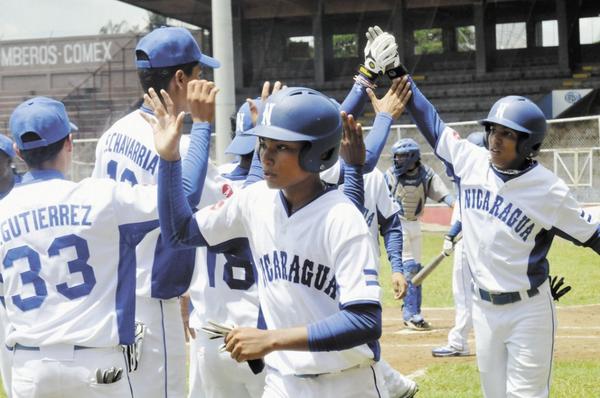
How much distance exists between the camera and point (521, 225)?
6.19 m

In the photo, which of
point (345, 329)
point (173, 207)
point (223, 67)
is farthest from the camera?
point (223, 67)

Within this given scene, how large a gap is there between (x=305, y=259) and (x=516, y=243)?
258cm

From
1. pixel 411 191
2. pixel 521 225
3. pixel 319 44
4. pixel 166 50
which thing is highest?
pixel 319 44

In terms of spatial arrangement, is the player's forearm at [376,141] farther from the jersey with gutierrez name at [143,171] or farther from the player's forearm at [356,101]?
the jersey with gutierrez name at [143,171]

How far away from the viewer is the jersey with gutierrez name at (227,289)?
5363 mm

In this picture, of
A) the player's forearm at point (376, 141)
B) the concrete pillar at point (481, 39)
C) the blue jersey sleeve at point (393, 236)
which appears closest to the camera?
the player's forearm at point (376, 141)

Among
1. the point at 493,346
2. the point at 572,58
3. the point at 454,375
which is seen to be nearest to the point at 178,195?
the point at 493,346

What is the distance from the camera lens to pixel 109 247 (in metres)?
4.32

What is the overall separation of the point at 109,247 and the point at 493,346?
2.80 meters

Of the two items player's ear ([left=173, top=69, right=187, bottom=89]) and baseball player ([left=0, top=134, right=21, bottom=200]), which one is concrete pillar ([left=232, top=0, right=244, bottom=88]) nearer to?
baseball player ([left=0, top=134, right=21, bottom=200])

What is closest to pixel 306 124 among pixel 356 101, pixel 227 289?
pixel 356 101

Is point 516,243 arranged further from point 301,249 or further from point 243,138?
point 301,249

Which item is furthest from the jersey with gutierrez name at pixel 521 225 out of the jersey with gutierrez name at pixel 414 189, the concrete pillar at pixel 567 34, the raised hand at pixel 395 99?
the concrete pillar at pixel 567 34

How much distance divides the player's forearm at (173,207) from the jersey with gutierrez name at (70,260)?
18 centimetres
